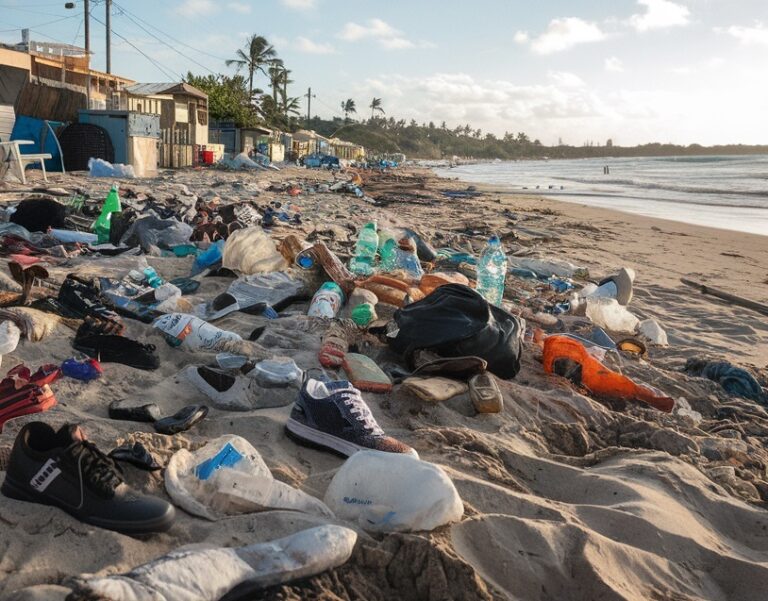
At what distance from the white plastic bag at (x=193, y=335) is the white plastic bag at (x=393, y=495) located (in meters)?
1.52

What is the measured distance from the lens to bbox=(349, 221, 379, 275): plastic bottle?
5473 millimetres

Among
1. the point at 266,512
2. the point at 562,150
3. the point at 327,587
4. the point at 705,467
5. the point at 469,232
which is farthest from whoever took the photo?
the point at 562,150

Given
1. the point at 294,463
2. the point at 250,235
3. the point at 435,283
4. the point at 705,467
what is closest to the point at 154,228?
the point at 250,235

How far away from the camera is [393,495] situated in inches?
65.1

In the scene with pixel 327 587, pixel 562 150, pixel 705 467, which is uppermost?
pixel 562 150

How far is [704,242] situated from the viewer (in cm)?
1054

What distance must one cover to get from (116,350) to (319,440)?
1.21m

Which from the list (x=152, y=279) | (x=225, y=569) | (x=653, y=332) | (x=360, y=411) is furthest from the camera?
(x=653, y=332)

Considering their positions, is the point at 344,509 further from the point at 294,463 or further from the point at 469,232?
the point at 469,232

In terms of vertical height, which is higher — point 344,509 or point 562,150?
point 562,150

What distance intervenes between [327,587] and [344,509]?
12.8 inches

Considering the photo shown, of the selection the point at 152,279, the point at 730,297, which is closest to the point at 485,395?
the point at 152,279

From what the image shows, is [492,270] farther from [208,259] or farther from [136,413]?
[136,413]

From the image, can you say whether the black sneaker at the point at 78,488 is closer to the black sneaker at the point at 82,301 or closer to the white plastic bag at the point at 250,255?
the black sneaker at the point at 82,301
